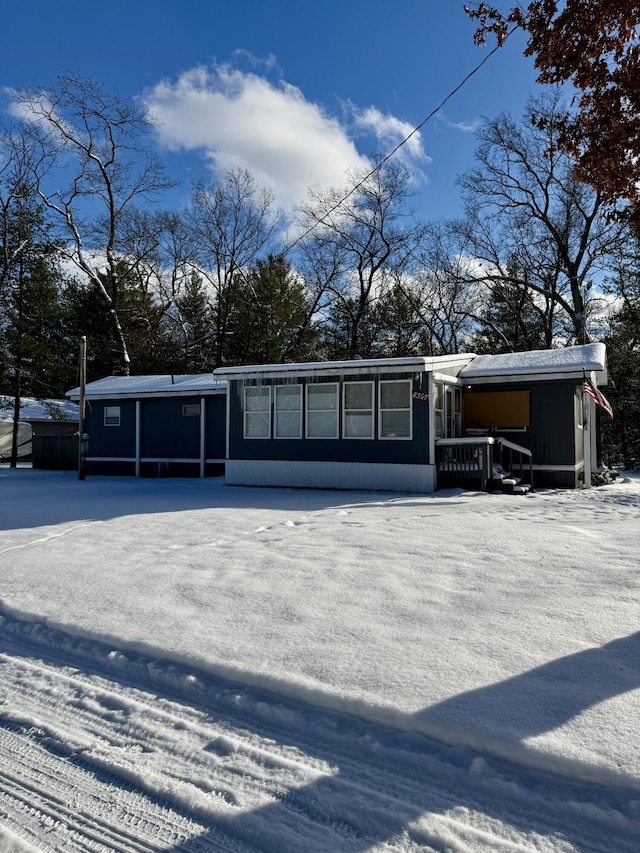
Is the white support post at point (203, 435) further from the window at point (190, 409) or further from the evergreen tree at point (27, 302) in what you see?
the evergreen tree at point (27, 302)

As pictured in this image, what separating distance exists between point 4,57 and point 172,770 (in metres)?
24.6

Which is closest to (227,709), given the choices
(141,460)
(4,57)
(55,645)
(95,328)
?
(55,645)

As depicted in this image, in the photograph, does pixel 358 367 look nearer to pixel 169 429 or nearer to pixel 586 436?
pixel 586 436

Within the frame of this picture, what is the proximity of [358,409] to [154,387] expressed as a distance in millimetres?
7556

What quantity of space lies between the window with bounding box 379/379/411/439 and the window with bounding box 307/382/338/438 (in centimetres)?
116

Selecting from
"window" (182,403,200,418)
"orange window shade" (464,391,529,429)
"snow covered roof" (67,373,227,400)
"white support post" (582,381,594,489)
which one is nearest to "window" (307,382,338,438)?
"orange window shade" (464,391,529,429)

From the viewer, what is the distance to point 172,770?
8.58ft

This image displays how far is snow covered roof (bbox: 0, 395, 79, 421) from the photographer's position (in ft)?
84.7

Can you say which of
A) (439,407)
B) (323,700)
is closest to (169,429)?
(439,407)

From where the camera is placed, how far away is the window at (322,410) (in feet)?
44.9

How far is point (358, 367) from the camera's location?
13.2 m

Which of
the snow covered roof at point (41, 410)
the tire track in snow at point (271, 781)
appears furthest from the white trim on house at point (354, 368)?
the snow covered roof at point (41, 410)

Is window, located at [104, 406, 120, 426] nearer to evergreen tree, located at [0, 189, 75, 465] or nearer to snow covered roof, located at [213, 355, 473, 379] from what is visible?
snow covered roof, located at [213, 355, 473, 379]

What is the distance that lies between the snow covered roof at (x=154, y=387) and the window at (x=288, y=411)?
3016mm
